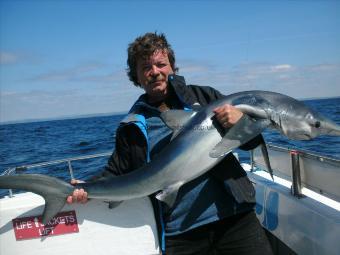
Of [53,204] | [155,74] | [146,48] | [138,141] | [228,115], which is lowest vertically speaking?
[53,204]

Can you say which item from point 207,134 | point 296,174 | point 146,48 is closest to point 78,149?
point 296,174

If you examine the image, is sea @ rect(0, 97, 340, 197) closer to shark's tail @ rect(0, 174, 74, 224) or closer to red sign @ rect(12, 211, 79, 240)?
shark's tail @ rect(0, 174, 74, 224)

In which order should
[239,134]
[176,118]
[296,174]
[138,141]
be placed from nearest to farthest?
1. [239,134]
2. [176,118]
3. [138,141]
4. [296,174]

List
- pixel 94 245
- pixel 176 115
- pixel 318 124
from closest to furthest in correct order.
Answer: pixel 318 124 < pixel 176 115 < pixel 94 245

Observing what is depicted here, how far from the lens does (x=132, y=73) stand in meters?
3.67

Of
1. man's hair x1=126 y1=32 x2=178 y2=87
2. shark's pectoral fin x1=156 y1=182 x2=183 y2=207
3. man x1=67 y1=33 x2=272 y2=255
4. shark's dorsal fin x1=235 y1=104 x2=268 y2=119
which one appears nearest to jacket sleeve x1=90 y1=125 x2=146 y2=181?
man x1=67 y1=33 x2=272 y2=255

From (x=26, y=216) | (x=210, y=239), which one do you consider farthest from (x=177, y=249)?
(x=26, y=216)

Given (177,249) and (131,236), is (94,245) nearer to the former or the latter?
(131,236)

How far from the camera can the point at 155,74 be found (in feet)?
10.8

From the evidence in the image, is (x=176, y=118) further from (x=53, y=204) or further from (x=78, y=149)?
(x=78, y=149)

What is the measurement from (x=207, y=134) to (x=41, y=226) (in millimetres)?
2080

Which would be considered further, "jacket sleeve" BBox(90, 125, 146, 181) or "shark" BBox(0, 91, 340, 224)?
"jacket sleeve" BBox(90, 125, 146, 181)

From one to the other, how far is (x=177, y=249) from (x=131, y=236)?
3.04 ft

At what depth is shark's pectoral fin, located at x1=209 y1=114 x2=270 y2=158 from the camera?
269cm
